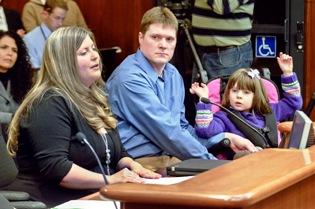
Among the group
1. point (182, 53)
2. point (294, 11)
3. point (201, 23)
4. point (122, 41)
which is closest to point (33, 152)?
point (201, 23)

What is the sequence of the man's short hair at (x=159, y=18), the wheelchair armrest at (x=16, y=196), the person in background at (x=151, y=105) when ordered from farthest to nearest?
1. the man's short hair at (x=159, y=18)
2. the person in background at (x=151, y=105)
3. the wheelchair armrest at (x=16, y=196)

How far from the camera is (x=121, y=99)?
3678 mm

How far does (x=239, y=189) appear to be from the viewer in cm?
173

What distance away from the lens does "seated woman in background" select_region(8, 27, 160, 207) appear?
3.03m

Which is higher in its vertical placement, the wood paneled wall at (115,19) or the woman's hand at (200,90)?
the woman's hand at (200,90)

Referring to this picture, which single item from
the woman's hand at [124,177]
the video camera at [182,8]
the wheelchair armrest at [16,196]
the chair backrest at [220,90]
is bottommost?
the chair backrest at [220,90]

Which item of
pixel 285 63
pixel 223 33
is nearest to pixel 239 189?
pixel 285 63

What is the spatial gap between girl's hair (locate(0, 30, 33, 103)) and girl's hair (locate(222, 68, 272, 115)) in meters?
1.57

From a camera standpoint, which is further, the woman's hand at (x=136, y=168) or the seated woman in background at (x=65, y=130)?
the woman's hand at (x=136, y=168)

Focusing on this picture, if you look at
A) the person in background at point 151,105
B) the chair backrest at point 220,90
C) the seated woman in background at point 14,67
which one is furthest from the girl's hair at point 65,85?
the seated woman in background at point 14,67

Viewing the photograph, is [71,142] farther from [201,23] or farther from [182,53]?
[182,53]

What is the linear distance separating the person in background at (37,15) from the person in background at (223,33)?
1553mm

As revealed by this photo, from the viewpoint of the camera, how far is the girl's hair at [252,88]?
4.17 m

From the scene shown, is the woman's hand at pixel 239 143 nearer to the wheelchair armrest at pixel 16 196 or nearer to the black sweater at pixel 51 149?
A: the black sweater at pixel 51 149
